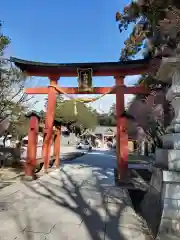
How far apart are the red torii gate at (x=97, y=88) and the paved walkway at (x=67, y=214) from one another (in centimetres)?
244

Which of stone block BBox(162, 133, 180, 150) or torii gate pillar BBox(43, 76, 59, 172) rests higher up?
torii gate pillar BBox(43, 76, 59, 172)

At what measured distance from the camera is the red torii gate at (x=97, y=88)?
31.9 ft

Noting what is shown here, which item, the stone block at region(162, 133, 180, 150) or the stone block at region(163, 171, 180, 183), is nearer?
the stone block at region(163, 171, 180, 183)

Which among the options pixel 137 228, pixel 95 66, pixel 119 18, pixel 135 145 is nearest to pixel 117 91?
pixel 95 66

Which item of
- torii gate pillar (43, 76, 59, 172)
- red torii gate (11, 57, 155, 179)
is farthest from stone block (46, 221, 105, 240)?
torii gate pillar (43, 76, 59, 172)

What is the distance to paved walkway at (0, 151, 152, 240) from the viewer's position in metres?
3.89

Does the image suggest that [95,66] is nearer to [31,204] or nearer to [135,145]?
[31,204]

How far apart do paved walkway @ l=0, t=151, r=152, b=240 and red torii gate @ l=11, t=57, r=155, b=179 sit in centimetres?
244

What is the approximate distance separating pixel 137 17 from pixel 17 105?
737 cm

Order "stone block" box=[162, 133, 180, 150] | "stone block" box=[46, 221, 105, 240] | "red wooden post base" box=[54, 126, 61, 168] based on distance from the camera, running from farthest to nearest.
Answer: "red wooden post base" box=[54, 126, 61, 168], "stone block" box=[162, 133, 180, 150], "stone block" box=[46, 221, 105, 240]

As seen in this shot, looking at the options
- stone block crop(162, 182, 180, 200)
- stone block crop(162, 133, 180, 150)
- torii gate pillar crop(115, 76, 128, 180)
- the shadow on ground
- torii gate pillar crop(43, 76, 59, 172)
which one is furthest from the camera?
torii gate pillar crop(43, 76, 59, 172)

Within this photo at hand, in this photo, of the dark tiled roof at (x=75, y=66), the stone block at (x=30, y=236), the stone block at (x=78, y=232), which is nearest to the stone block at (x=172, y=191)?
the stone block at (x=78, y=232)

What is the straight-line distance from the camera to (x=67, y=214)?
4918 mm

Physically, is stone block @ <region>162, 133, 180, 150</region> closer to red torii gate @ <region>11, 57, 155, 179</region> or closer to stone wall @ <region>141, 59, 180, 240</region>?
stone wall @ <region>141, 59, 180, 240</region>
